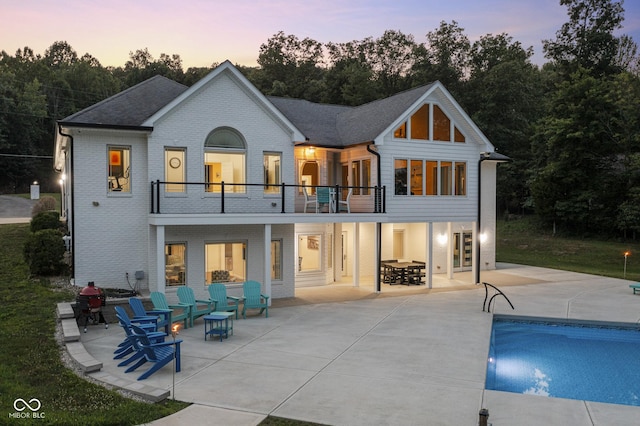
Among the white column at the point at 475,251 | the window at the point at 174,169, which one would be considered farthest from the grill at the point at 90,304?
the white column at the point at 475,251

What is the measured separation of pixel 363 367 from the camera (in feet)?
33.5

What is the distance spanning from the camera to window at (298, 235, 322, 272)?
20.5 metres

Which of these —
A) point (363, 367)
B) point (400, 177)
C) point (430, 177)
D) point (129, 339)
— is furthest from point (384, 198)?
point (129, 339)

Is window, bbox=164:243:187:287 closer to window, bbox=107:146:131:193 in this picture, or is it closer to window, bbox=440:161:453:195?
window, bbox=107:146:131:193

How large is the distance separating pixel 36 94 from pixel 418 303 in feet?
222

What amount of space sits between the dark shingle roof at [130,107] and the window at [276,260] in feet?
20.6

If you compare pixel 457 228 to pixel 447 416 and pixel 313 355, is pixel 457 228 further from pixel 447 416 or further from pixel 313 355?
pixel 447 416

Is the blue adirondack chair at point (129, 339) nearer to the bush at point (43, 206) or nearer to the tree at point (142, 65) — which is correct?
the bush at point (43, 206)

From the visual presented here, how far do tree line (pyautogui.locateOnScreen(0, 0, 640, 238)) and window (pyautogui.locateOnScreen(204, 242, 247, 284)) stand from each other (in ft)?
92.1

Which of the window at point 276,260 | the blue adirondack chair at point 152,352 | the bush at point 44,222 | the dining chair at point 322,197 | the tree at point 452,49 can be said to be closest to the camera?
the blue adirondack chair at point 152,352

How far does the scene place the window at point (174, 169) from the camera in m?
16.4

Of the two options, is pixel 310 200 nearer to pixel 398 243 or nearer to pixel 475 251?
pixel 398 243

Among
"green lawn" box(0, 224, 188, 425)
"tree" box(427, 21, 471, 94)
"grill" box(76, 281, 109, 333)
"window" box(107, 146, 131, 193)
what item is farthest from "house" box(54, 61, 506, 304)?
"tree" box(427, 21, 471, 94)

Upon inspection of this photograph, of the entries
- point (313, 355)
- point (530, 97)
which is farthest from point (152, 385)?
point (530, 97)
